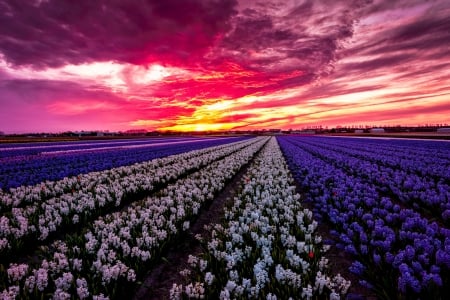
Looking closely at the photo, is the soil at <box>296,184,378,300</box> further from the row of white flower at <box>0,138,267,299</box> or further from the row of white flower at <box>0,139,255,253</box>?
the row of white flower at <box>0,139,255,253</box>

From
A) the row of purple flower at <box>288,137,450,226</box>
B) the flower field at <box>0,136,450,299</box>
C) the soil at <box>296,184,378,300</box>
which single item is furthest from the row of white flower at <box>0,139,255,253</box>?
the row of purple flower at <box>288,137,450,226</box>

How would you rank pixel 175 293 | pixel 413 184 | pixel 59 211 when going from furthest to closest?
1. pixel 413 184
2. pixel 59 211
3. pixel 175 293

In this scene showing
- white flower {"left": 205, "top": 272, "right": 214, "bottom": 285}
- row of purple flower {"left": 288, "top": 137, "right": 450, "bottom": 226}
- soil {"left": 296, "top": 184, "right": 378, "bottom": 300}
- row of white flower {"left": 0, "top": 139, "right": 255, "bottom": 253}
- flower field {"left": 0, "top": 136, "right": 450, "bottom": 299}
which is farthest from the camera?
row of purple flower {"left": 288, "top": 137, "right": 450, "bottom": 226}

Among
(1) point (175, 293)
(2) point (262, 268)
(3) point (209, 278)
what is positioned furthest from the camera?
(2) point (262, 268)

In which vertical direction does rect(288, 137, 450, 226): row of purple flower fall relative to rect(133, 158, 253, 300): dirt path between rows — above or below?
above

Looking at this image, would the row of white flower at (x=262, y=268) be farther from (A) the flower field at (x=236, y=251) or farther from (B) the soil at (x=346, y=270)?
(B) the soil at (x=346, y=270)

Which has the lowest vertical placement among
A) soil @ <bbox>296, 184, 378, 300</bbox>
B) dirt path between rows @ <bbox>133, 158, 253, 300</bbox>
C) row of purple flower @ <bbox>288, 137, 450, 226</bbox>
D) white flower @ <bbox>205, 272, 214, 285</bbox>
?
soil @ <bbox>296, 184, 378, 300</bbox>

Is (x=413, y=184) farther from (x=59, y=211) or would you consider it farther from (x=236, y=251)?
(x=59, y=211)

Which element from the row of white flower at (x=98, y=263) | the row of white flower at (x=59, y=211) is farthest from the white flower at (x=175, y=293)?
the row of white flower at (x=59, y=211)

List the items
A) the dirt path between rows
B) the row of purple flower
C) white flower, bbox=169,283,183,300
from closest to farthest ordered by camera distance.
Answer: white flower, bbox=169,283,183,300 → the dirt path between rows → the row of purple flower

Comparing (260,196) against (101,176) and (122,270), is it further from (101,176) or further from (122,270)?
(101,176)

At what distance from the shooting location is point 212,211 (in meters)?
9.53

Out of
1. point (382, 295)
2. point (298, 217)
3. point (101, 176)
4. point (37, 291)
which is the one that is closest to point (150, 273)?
point (37, 291)

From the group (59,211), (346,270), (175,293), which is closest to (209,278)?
(175,293)
